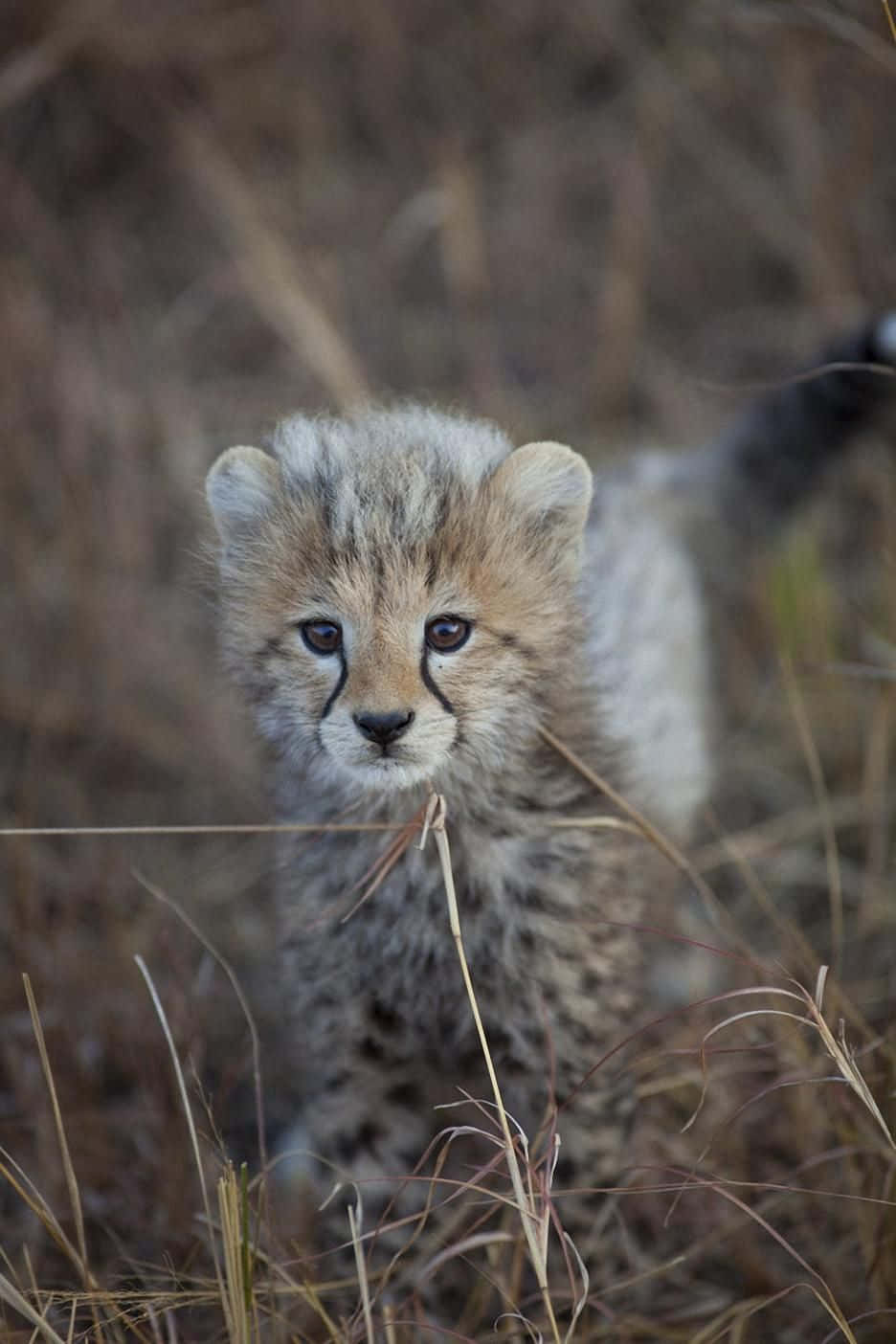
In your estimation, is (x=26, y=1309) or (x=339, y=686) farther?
(x=339, y=686)

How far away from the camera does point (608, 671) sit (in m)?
2.78

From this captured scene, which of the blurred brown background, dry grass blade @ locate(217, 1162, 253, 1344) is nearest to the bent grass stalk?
dry grass blade @ locate(217, 1162, 253, 1344)

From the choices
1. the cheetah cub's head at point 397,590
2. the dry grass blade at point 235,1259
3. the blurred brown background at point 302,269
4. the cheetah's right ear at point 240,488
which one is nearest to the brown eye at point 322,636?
the cheetah cub's head at point 397,590

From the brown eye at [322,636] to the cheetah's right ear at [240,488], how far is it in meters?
0.24

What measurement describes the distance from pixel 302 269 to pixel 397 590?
299cm

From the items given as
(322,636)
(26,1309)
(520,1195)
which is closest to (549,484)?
(322,636)

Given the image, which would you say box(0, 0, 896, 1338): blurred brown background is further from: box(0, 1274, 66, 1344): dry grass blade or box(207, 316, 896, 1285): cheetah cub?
box(0, 1274, 66, 1344): dry grass blade

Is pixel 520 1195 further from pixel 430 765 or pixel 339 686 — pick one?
pixel 339 686

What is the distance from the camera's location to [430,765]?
1969mm

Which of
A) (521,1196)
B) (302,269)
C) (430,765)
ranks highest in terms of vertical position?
(302,269)

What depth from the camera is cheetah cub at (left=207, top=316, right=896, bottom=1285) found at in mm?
1989

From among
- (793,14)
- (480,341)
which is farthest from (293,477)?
(480,341)

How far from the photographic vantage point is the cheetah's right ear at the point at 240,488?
7.04ft

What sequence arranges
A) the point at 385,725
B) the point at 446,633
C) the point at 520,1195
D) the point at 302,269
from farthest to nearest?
the point at 302,269 → the point at 446,633 → the point at 385,725 → the point at 520,1195
